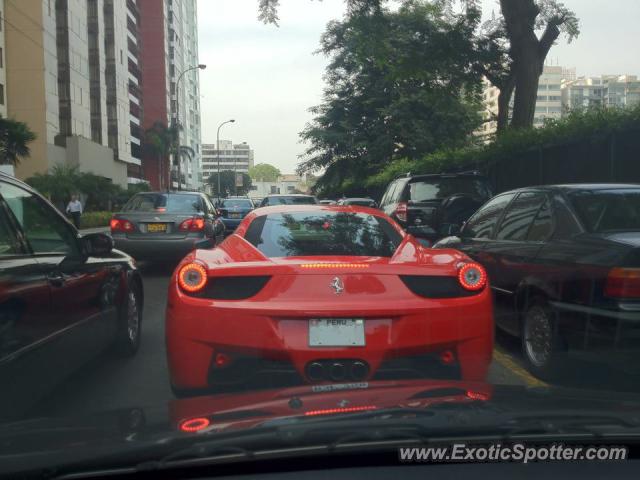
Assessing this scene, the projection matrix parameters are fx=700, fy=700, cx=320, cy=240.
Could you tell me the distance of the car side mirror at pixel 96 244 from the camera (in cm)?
509

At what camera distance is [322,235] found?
4781 millimetres

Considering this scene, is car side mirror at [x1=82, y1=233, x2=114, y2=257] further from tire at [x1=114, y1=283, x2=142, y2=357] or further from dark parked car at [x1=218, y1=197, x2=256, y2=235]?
dark parked car at [x1=218, y1=197, x2=256, y2=235]

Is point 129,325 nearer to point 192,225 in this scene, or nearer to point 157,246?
point 157,246

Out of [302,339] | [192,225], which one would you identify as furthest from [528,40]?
[302,339]

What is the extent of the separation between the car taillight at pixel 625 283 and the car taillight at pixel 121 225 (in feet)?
30.7

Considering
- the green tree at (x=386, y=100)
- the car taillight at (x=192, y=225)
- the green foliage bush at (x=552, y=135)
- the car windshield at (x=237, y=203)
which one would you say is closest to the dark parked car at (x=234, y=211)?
the car windshield at (x=237, y=203)

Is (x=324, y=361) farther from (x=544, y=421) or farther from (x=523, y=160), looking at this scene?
(x=523, y=160)

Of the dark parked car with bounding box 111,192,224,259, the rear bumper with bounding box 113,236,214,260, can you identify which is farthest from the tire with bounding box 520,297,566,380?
the rear bumper with bounding box 113,236,214,260

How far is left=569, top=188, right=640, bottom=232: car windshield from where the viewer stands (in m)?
5.17

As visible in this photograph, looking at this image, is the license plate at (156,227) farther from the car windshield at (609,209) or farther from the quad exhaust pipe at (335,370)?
the quad exhaust pipe at (335,370)

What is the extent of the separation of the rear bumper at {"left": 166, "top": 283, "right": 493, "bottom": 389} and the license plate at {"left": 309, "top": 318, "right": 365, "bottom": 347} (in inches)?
1.1

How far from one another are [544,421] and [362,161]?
137ft

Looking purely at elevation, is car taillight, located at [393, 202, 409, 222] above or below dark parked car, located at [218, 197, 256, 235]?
above

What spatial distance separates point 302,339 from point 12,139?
26300mm
